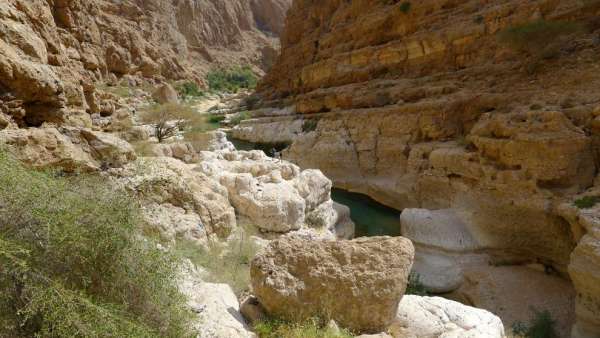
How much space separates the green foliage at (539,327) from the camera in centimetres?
586

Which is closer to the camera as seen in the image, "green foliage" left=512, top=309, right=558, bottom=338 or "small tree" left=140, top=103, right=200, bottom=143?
"green foliage" left=512, top=309, right=558, bottom=338

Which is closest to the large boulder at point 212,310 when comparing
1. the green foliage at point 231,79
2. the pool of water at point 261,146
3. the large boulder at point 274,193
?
the large boulder at point 274,193

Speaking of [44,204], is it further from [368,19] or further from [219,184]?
[368,19]

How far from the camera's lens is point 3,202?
194 centimetres

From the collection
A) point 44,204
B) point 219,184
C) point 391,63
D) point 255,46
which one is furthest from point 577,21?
point 255,46

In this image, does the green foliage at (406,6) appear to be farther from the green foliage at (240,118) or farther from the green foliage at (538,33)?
the green foliage at (240,118)

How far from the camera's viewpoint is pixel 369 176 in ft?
47.6

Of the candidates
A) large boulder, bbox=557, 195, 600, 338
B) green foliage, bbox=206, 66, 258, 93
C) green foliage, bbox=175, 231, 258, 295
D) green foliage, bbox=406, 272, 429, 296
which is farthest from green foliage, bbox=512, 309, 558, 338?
green foliage, bbox=206, 66, 258, 93

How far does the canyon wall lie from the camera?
25.3 feet

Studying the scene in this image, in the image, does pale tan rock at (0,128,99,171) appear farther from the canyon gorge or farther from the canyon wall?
the canyon wall

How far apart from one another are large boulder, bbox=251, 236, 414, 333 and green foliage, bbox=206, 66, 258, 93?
43786mm

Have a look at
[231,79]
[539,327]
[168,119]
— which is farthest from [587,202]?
[231,79]

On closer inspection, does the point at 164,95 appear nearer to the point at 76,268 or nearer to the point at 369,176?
the point at 369,176

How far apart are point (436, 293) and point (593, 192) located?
12.8 ft
